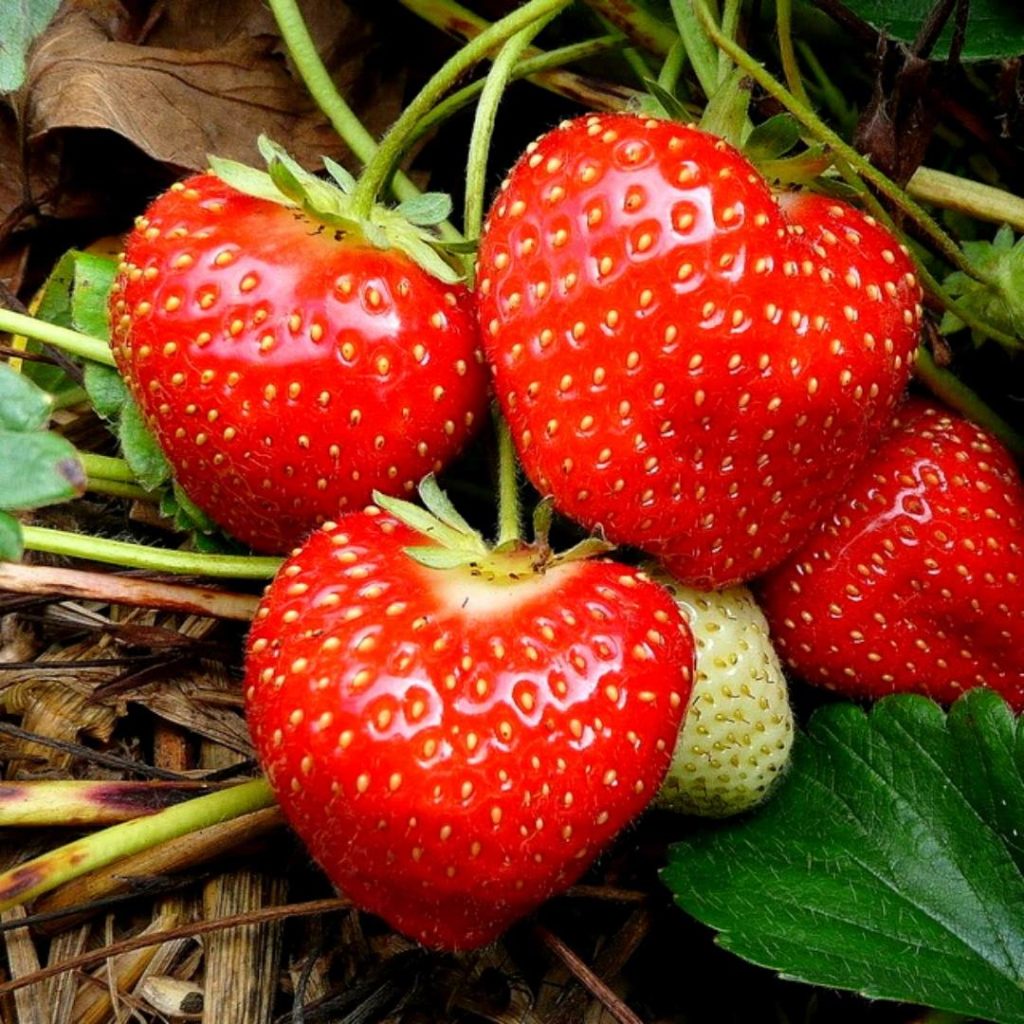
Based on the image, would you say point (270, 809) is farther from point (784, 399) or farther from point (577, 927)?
point (784, 399)

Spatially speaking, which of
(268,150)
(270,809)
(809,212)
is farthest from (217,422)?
(809,212)

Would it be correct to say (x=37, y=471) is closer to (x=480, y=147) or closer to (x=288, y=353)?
(x=288, y=353)

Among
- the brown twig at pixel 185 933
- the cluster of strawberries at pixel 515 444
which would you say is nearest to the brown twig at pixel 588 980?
the brown twig at pixel 185 933

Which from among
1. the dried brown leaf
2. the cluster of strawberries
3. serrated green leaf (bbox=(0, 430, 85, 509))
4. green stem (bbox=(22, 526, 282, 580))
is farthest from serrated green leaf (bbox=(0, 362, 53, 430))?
the dried brown leaf

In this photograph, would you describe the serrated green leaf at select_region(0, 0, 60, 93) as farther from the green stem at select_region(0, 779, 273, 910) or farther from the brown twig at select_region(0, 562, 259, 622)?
the green stem at select_region(0, 779, 273, 910)

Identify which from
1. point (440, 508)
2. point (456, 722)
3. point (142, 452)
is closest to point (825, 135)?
point (440, 508)
